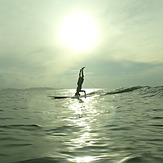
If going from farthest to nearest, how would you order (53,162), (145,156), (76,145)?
(76,145), (145,156), (53,162)

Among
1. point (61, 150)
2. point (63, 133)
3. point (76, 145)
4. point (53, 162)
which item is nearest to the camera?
point (53, 162)

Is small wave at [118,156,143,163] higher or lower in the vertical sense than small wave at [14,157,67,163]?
higher

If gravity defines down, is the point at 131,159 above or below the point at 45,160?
above

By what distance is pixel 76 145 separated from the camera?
4961 mm

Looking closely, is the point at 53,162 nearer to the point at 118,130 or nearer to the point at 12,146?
the point at 12,146

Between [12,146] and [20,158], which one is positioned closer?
[20,158]

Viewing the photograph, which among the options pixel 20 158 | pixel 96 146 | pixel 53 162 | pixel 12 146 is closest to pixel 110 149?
pixel 96 146

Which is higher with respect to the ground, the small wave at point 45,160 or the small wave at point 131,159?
the small wave at point 131,159

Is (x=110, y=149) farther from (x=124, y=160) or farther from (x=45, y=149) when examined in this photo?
(x=45, y=149)

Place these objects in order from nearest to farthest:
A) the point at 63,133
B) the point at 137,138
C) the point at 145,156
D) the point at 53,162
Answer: the point at 53,162 < the point at 145,156 < the point at 137,138 < the point at 63,133

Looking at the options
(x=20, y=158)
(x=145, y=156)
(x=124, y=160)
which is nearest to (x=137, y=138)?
(x=145, y=156)

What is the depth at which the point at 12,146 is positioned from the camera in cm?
482

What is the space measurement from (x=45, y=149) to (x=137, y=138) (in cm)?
273

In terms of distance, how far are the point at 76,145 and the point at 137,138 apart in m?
1.92
